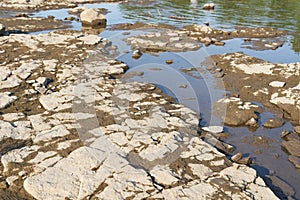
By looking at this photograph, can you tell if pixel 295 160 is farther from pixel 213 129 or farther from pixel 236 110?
pixel 236 110

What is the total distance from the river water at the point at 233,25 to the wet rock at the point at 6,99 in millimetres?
4710

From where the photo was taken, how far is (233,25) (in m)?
20.0

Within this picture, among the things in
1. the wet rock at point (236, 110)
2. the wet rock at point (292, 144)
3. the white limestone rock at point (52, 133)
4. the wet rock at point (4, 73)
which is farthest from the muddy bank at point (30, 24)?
the wet rock at point (292, 144)

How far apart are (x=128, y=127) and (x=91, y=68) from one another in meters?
4.39

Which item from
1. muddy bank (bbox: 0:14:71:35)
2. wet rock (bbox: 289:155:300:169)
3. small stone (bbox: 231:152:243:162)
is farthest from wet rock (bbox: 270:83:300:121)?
muddy bank (bbox: 0:14:71:35)

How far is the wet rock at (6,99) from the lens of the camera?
8.17 meters

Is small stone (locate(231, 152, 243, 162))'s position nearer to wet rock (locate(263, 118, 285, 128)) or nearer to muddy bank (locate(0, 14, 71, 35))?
wet rock (locate(263, 118, 285, 128))

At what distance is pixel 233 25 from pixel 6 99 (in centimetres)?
1564

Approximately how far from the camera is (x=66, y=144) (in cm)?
657

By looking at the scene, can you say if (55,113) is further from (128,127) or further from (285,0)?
(285,0)

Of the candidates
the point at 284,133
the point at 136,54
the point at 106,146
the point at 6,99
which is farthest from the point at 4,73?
the point at 284,133

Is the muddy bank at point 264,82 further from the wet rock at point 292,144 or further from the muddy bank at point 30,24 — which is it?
the muddy bank at point 30,24

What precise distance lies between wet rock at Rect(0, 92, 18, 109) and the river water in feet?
15.5

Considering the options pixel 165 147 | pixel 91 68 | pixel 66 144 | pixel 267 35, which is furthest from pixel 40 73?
pixel 267 35
